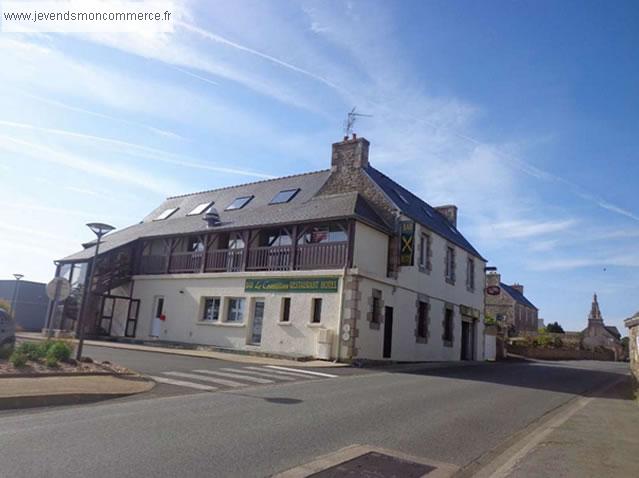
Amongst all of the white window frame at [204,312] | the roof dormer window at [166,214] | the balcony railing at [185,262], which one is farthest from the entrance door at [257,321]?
the roof dormer window at [166,214]

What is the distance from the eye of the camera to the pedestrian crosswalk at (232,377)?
1024 cm

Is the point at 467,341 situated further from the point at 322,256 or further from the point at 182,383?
the point at 182,383

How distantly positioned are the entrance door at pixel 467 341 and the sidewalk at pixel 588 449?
17667 mm

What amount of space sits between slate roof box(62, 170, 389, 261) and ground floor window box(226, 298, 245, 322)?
117 inches

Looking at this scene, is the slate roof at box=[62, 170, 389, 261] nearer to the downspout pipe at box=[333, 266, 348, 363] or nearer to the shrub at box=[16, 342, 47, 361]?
the downspout pipe at box=[333, 266, 348, 363]

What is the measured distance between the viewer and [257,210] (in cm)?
2286

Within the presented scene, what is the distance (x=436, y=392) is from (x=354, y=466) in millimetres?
6244

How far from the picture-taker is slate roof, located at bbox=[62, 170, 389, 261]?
19402 mm

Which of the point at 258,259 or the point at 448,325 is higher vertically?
the point at 258,259

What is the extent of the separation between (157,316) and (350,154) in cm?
1136

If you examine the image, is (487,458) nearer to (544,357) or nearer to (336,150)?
(336,150)

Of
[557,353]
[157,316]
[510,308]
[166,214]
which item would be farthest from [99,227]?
[510,308]

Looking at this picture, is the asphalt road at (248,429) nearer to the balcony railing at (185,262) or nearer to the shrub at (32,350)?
the shrub at (32,350)

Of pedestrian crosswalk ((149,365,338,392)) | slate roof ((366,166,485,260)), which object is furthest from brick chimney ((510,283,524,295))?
pedestrian crosswalk ((149,365,338,392))
